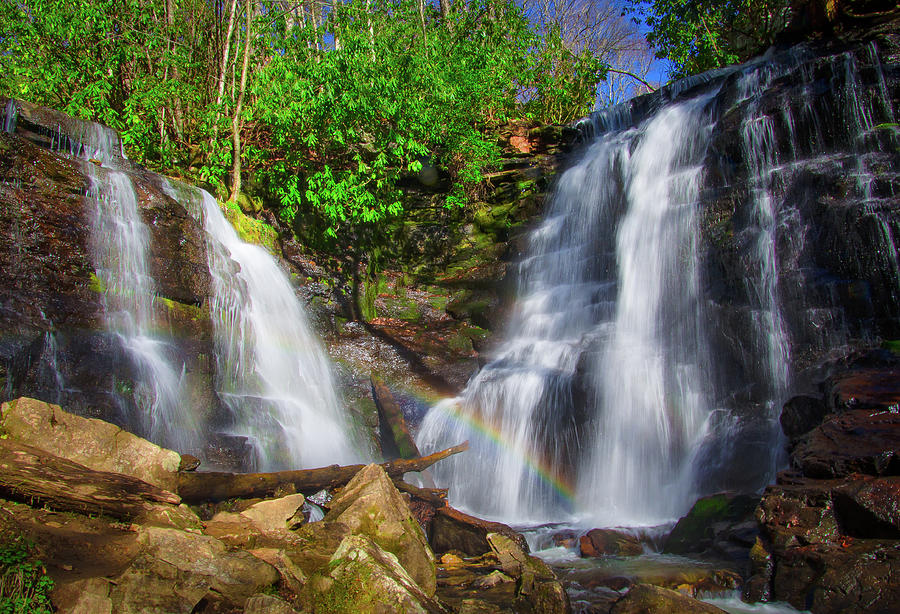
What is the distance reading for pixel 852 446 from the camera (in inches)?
212

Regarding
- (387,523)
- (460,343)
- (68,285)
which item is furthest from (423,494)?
(68,285)

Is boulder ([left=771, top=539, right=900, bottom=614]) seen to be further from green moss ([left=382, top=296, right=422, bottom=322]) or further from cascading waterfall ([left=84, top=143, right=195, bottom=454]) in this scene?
green moss ([left=382, top=296, right=422, bottom=322])

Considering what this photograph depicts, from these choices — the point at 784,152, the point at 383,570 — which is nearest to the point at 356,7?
the point at 784,152

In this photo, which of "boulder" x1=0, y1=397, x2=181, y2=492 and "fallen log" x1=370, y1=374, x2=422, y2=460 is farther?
"fallen log" x1=370, y1=374, x2=422, y2=460

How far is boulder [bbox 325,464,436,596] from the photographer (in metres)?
4.82

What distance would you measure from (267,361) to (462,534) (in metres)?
5.63

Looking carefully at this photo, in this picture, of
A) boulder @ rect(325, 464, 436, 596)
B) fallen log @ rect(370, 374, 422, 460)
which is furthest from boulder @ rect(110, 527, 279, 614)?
fallen log @ rect(370, 374, 422, 460)

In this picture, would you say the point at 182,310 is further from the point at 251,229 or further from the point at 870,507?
the point at 870,507

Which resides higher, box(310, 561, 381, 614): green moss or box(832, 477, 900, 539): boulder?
box(832, 477, 900, 539): boulder

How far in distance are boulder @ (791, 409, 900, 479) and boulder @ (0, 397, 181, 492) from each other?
6.55m

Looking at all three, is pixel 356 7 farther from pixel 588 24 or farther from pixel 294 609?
pixel 588 24

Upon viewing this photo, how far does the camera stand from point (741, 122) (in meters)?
10.8

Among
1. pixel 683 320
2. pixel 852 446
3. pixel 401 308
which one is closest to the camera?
pixel 852 446

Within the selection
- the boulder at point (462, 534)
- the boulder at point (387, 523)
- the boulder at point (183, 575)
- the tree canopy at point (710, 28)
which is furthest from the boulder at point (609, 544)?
the tree canopy at point (710, 28)
